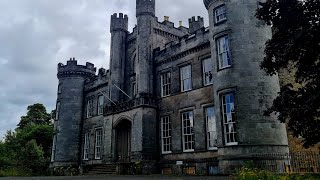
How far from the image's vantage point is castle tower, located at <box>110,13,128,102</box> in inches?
1081

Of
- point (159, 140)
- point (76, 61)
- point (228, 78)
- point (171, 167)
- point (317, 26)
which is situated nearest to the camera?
point (317, 26)

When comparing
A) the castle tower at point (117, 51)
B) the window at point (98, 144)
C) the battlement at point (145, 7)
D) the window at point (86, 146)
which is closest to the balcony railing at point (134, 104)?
the castle tower at point (117, 51)

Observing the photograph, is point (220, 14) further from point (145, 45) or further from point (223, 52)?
point (145, 45)

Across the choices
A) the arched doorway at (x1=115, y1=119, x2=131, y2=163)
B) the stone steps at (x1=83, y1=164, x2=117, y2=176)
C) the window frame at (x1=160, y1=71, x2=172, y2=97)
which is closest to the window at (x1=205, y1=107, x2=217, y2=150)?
the window frame at (x1=160, y1=71, x2=172, y2=97)

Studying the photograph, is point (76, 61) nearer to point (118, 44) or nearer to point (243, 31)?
point (118, 44)

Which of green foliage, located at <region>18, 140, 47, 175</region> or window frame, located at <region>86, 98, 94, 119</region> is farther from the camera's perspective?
window frame, located at <region>86, 98, 94, 119</region>

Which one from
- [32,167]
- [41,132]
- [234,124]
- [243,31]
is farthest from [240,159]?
[41,132]

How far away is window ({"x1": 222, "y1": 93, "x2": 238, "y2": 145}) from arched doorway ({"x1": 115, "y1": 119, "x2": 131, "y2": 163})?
10281 millimetres

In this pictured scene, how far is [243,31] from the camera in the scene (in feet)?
58.5

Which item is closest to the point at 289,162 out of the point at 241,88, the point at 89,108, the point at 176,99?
the point at 241,88

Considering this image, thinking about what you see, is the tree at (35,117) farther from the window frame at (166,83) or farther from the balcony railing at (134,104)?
the window frame at (166,83)

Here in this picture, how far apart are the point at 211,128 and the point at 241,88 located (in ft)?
13.0

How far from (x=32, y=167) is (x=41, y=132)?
938 cm

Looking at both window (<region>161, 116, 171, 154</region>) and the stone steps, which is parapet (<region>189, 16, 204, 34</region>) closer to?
window (<region>161, 116, 171, 154</region>)
